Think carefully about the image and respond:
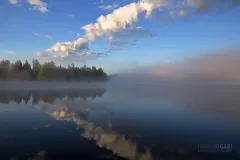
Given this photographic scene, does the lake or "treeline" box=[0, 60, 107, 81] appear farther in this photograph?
"treeline" box=[0, 60, 107, 81]

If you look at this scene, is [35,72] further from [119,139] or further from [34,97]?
[119,139]

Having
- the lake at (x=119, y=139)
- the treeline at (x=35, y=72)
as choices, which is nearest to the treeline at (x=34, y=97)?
the lake at (x=119, y=139)

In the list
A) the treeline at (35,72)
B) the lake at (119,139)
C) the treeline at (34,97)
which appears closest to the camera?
the lake at (119,139)

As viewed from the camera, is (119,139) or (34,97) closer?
(119,139)

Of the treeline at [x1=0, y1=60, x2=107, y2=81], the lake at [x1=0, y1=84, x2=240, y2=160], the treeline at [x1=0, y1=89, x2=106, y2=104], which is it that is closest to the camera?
the lake at [x1=0, y1=84, x2=240, y2=160]

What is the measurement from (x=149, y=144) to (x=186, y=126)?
7.04 metres

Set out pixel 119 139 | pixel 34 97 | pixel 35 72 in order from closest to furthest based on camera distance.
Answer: pixel 119 139
pixel 34 97
pixel 35 72

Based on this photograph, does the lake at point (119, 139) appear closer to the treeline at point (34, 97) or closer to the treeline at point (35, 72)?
the treeline at point (34, 97)

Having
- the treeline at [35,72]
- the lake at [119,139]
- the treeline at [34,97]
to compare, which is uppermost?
the treeline at [35,72]

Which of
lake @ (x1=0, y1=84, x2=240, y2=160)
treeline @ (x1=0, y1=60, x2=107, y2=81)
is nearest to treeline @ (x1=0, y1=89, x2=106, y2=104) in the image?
lake @ (x1=0, y1=84, x2=240, y2=160)

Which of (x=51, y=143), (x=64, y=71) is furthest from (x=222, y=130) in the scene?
(x=64, y=71)

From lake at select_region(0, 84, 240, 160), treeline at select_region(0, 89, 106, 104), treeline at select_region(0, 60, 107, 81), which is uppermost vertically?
treeline at select_region(0, 60, 107, 81)

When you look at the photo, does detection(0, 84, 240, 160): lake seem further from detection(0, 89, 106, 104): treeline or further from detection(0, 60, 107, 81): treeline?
detection(0, 60, 107, 81): treeline

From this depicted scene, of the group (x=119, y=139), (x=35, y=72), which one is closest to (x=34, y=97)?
(x=119, y=139)
